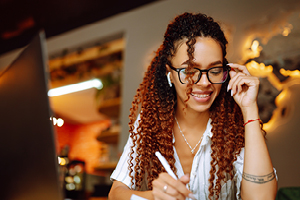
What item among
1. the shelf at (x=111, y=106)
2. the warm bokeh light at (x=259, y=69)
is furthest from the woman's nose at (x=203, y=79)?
the shelf at (x=111, y=106)

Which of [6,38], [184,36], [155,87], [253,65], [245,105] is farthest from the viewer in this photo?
[253,65]

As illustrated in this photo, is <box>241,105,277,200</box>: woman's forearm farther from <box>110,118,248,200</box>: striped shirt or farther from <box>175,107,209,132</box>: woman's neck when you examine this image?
<box>175,107,209,132</box>: woman's neck

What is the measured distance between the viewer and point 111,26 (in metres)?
3.38

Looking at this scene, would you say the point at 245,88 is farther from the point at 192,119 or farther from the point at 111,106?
the point at 111,106

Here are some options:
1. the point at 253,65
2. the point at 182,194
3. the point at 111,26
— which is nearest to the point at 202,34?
the point at 182,194

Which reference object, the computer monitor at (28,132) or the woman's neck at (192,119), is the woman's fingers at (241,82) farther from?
the computer monitor at (28,132)

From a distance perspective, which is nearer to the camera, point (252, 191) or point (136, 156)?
point (252, 191)

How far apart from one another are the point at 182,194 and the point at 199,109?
48 cm

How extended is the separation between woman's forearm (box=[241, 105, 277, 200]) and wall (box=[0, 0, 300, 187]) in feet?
4.95

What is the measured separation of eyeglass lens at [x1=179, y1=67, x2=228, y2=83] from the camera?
1106 mm

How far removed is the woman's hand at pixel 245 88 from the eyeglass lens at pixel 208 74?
0.19ft

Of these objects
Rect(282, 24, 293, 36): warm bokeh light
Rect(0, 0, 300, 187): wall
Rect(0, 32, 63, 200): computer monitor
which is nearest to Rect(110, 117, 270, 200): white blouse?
Rect(0, 32, 63, 200): computer monitor

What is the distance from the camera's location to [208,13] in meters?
2.75

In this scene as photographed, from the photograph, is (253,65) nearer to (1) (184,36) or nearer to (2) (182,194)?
(1) (184,36)
